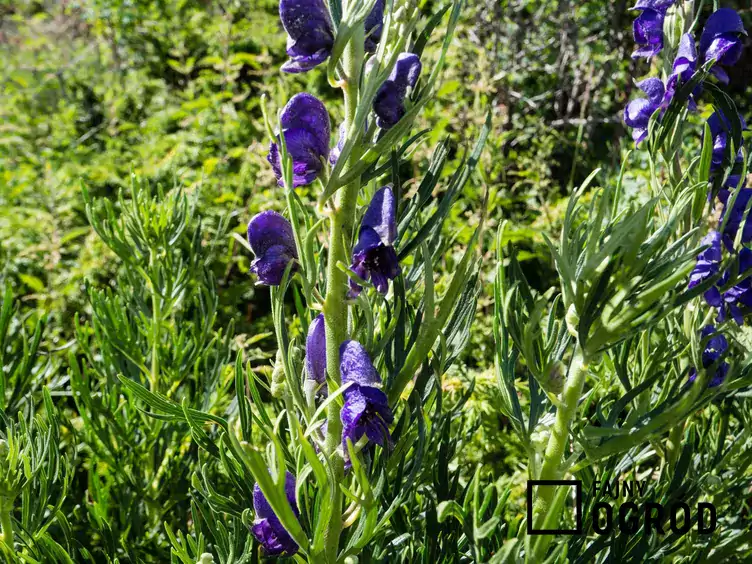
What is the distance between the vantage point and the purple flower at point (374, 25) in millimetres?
916

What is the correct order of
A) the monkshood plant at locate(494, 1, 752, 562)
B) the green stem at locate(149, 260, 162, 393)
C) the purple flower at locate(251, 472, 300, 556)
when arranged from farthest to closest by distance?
the green stem at locate(149, 260, 162, 393)
the purple flower at locate(251, 472, 300, 556)
the monkshood plant at locate(494, 1, 752, 562)

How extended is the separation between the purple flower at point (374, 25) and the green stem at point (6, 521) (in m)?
0.92

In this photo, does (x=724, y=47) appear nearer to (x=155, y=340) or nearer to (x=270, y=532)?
(x=270, y=532)

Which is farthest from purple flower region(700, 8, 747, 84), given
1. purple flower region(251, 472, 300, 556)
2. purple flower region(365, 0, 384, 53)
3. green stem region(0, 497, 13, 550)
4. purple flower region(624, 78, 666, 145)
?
green stem region(0, 497, 13, 550)

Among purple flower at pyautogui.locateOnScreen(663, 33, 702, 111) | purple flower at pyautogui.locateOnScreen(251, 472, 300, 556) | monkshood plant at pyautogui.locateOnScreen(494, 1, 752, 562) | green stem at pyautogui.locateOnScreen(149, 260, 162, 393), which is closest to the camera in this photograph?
monkshood plant at pyautogui.locateOnScreen(494, 1, 752, 562)

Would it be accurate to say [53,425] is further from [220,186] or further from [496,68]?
[496,68]

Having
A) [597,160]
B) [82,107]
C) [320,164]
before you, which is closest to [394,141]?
[320,164]

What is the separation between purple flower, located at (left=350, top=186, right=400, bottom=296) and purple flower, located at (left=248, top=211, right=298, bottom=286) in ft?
0.41

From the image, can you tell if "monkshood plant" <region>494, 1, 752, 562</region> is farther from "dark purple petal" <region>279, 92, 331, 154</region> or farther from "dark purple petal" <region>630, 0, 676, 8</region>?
"dark purple petal" <region>279, 92, 331, 154</region>

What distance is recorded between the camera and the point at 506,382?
890mm

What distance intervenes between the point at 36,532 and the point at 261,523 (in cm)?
51

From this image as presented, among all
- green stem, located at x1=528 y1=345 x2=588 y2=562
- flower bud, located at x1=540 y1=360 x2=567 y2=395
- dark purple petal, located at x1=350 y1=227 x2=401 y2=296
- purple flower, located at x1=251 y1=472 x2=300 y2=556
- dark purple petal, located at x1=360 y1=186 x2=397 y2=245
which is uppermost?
dark purple petal, located at x1=360 y1=186 x2=397 y2=245

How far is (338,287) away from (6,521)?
0.70 metres

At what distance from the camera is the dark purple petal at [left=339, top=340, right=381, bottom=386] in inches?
32.8
